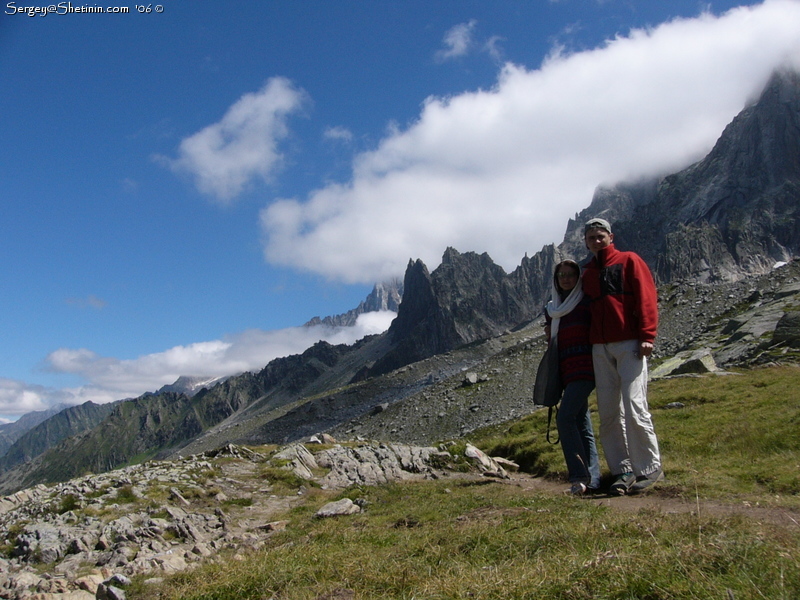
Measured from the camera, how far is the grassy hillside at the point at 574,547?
3.03 meters

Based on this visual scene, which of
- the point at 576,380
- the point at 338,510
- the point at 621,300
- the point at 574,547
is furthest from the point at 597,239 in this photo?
the point at 338,510

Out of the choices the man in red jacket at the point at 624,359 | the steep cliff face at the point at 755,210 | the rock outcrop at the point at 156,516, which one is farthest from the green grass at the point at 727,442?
the steep cliff face at the point at 755,210

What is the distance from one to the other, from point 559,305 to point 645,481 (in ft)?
10.3

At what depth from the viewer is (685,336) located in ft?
170

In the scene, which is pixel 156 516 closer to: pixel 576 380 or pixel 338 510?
pixel 338 510

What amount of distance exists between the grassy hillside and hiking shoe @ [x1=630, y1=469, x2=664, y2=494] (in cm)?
14

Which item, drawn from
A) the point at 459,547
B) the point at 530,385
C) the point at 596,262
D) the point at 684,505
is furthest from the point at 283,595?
the point at 530,385

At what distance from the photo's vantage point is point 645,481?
740cm

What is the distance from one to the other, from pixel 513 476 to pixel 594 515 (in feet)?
32.0

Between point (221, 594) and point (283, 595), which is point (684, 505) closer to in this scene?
point (283, 595)

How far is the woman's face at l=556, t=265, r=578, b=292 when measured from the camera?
27.5 ft

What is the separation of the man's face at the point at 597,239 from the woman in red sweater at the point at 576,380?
493 millimetres

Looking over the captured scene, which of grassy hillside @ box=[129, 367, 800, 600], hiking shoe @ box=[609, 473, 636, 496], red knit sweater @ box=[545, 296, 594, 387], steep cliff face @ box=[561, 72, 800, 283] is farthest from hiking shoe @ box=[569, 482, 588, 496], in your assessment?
steep cliff face @ box=[561, 72, 800, 283]

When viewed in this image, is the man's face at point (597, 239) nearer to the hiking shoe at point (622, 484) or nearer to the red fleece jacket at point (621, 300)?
the red fleece jacket at point (621, 300)
